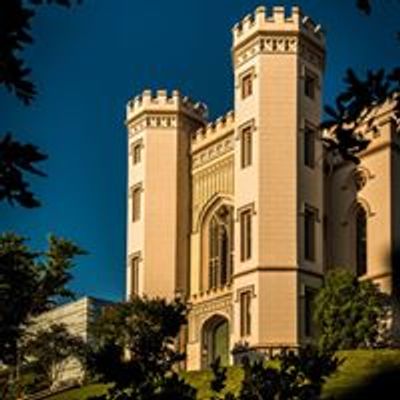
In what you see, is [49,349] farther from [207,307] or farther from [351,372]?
[351,372]

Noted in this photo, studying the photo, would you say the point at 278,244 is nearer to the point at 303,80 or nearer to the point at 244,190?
the point at 244,190

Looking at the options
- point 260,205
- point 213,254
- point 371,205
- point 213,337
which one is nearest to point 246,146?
point 260,205

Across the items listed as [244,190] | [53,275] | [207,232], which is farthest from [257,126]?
[53,275]

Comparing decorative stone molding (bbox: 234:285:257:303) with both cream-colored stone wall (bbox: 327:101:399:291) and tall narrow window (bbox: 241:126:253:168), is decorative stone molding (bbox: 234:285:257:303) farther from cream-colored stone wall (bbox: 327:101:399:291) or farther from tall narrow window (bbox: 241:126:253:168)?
tall narrow window (bbox: 241:126:253:168)

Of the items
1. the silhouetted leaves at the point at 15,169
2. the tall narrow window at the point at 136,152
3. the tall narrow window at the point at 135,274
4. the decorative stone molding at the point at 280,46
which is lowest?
the silhouetted leaves at the point at 15,169

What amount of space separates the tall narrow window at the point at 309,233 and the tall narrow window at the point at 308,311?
1.08 metres

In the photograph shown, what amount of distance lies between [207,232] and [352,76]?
128 ft

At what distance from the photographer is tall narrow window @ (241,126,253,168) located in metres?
42.1

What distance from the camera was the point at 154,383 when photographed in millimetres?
8211

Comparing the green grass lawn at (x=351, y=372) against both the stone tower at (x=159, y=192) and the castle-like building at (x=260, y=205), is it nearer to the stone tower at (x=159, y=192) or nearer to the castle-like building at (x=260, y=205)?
the castle-like building at (x=260, y=205)

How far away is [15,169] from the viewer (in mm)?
6375

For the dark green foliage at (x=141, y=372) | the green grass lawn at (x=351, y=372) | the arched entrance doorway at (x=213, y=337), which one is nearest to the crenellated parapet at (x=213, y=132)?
the arched entrance doorway at (x=213, y=337)

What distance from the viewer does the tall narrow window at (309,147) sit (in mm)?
42000

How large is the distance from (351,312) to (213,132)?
10414mm
